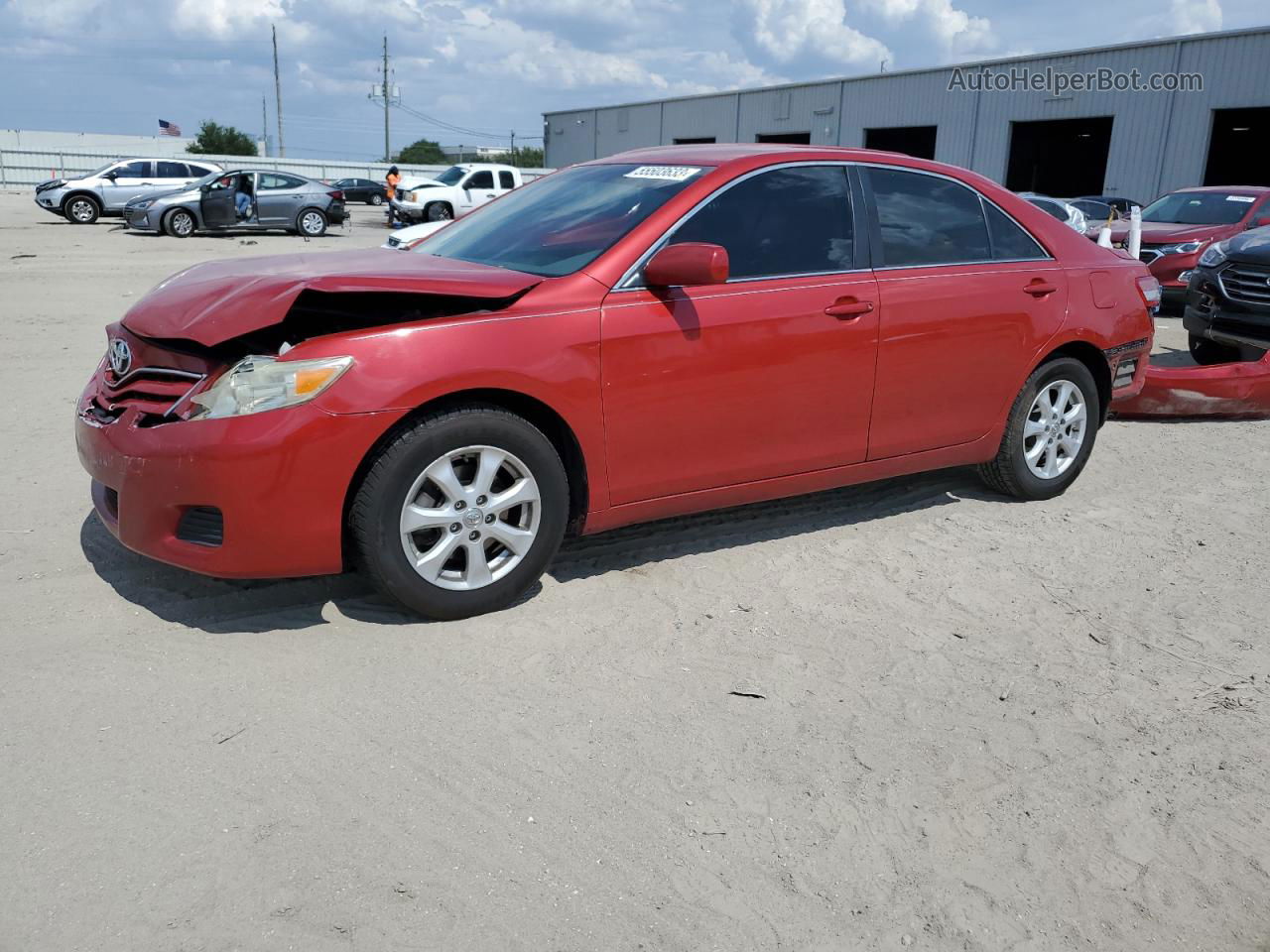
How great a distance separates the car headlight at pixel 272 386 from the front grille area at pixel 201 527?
0.31 meters

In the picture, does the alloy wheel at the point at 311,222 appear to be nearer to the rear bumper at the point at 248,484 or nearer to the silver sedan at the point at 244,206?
the silver sedan at the point at 244,206

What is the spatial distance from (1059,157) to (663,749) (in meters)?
47.2

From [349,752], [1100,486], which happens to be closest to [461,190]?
[1100,486]

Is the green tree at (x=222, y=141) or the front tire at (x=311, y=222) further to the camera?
the green tree at (x=222, y=141)

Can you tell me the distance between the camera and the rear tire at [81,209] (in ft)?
80.8

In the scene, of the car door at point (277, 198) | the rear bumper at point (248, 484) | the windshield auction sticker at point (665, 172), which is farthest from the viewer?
the car door at point (277, 198)

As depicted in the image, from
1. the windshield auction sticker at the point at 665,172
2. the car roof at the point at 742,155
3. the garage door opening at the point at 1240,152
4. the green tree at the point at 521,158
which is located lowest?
the windshield auction sticker at the point at 665,172

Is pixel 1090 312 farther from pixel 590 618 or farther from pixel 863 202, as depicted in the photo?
pixel 590 618

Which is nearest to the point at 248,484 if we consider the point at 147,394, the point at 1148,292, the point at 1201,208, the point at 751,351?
the point at 147,394

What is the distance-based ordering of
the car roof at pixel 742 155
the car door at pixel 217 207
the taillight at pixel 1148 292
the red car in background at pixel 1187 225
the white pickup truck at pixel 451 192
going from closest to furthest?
the car roof at pixel 742 155 → the taillight at pixel 1148 292 → the red car in background at pixel 1187 225 → the car door at pixel 217 207 → the white pickup truck at pixel 451 192

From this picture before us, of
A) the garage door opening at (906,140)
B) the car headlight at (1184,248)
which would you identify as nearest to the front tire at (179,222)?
the car headlight at (1184,248)

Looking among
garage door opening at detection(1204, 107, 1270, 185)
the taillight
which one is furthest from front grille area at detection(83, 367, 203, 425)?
garage door opening at detection(1204, 107, 1270, 185)

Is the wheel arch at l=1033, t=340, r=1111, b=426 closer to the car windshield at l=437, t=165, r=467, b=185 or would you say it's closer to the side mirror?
the side mirror

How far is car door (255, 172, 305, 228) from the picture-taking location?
2291 centimetres
